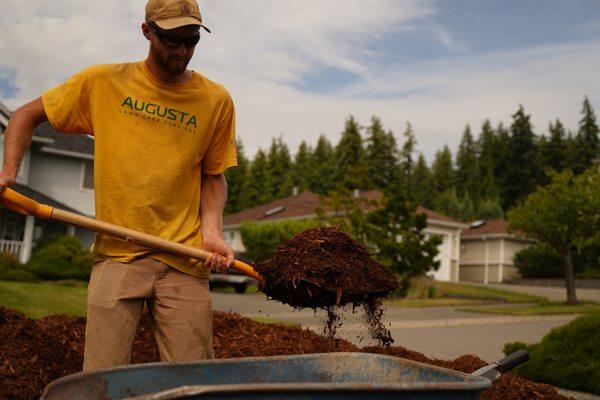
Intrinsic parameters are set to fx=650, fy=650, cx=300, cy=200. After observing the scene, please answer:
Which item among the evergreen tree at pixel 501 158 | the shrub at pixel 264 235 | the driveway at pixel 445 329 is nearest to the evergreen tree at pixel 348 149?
the evergreen tree at pixel 501 158

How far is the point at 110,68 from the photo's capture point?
320 centimetres

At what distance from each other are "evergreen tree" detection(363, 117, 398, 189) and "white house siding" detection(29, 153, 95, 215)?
37491 mm

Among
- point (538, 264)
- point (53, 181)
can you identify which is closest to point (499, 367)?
point (53, 181)

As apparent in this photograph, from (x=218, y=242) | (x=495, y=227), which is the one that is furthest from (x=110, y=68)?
(x=495, y=227)

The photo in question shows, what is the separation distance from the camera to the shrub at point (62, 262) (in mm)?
19797

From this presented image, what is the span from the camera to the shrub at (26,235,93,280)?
19.8 meters

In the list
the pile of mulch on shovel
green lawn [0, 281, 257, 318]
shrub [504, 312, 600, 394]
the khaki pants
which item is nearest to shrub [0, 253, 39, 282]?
green lawn [0, 281, 257, 318]

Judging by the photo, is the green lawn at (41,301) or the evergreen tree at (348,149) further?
the evergreen tree at (348,149)

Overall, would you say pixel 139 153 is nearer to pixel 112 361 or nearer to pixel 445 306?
pixel 112 361

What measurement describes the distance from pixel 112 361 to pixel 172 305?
14.9 inches

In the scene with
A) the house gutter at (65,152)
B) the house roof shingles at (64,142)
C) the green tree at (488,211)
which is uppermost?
the green tree at (488,211)

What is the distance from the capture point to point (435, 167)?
80312mm

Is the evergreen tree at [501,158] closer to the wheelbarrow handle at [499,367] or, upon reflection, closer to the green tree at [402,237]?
the green tree at [402,237]

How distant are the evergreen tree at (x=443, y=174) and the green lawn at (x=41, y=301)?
60167 mm
